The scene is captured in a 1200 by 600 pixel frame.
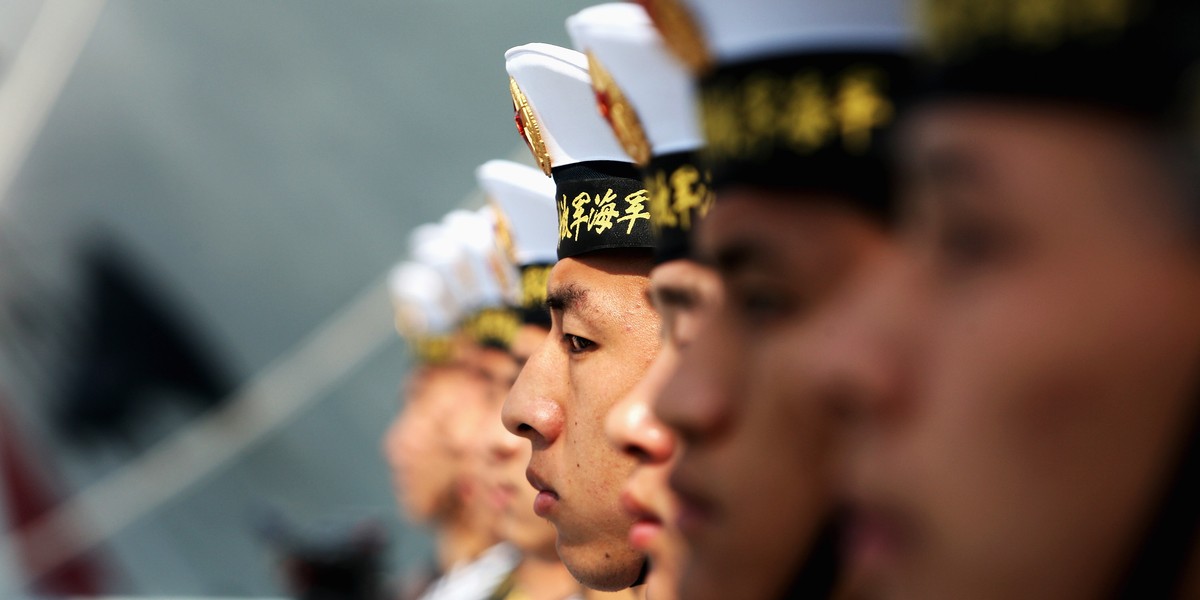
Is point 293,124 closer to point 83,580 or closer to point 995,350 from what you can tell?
point 83,580

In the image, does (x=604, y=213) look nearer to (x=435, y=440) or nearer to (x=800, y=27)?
(x=800, y=27)

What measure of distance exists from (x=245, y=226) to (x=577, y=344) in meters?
8.90

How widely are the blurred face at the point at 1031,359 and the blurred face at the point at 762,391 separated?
126mm

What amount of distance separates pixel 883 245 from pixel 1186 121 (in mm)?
332

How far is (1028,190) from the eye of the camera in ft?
3.80

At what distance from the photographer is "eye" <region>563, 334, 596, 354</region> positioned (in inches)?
99.8

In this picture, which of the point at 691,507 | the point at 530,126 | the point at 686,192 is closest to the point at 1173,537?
the point at 691,507

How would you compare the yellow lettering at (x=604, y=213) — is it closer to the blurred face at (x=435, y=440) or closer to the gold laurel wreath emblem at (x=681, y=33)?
the gold laurel wreath emblem at (x=681, y=33)

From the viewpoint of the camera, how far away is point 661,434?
195cm

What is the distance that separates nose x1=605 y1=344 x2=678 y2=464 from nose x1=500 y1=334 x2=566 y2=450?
1.74 ft

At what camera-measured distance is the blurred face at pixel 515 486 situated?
11.9ft

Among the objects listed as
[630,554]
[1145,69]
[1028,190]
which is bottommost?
[630,554]

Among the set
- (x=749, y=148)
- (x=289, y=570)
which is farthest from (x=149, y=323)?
(x=749, y=148)

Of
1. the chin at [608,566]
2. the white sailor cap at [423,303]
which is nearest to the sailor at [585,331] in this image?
the chin at [608,566]
